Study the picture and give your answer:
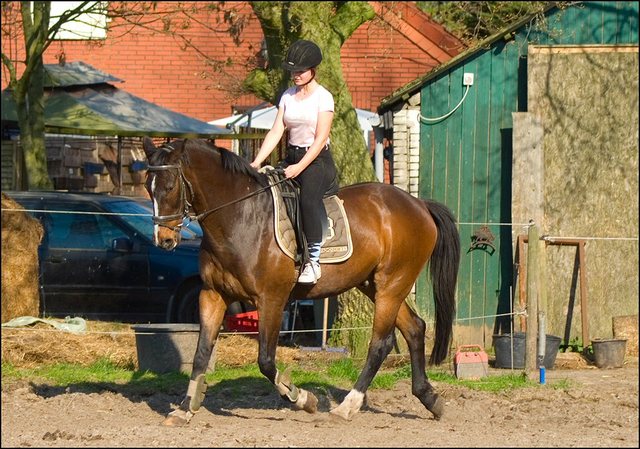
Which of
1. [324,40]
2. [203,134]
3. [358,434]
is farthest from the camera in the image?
[203,134]

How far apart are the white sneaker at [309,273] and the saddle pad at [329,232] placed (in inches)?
4.6

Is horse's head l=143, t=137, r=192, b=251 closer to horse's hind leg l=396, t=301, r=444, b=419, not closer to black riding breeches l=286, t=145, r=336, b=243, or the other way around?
black riding breeches l=286, t=145, r=336, b=243

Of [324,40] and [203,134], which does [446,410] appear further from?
[203,134]

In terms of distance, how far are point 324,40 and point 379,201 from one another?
3527 millimetres

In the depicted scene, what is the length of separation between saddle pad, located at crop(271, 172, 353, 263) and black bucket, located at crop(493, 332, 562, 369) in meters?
3.50

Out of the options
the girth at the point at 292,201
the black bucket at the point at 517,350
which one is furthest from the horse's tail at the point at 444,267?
the black bucket at the point at 517,350

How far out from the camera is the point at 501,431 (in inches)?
312

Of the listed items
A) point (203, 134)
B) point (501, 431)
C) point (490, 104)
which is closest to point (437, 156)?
point (490, 104)

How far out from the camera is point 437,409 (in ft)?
28.3

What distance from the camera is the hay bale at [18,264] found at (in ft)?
37.5

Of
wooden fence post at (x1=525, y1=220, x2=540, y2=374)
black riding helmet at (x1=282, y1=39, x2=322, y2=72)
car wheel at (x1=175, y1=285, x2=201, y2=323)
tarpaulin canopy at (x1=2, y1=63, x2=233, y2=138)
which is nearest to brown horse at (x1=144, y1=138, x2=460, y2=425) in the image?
black riding helmet at (x1=282, y1=39, x2=322, y2=72)

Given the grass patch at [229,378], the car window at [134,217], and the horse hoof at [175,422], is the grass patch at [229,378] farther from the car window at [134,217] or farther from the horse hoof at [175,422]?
the car window at [134,217]

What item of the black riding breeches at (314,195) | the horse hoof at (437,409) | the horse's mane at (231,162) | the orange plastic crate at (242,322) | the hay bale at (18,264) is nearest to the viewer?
the horse's mane at (231,162)

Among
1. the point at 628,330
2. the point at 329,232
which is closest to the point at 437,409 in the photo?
the point at 329,232
